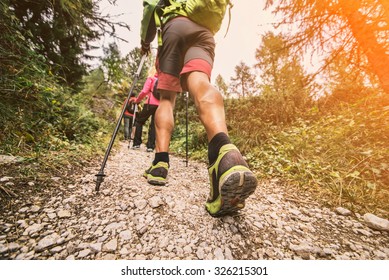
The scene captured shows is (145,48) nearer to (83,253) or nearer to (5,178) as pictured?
(5,178)

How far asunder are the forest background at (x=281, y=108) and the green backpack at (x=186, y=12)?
172 cm

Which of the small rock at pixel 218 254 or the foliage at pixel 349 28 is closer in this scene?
the small rock at pixel 218 254

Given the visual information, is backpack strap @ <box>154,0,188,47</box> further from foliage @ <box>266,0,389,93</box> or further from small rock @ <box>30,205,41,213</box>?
foliage @ <box>266,0,389,93</box>

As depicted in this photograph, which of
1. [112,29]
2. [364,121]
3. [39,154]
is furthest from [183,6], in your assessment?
[112,29]

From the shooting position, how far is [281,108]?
15.0 feet

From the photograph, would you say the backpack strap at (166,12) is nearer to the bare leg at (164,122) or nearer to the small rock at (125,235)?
the bare leg at (164,122)

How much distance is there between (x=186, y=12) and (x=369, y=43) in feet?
14.0

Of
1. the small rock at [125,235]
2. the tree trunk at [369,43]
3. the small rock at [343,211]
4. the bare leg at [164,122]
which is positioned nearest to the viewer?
the small rock at [125,235]

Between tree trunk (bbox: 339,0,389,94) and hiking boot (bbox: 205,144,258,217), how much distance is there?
433 centimetres

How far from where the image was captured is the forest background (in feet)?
6.52

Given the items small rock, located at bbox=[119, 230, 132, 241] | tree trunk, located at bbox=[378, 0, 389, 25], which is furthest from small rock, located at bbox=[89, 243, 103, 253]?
tree trunk, located at bbox=[378, 0, 389, 25]

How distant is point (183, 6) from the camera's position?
5.14 feet

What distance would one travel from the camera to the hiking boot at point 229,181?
39.4 inches

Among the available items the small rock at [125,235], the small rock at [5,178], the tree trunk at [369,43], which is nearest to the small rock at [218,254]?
the small rock at [125,235]
